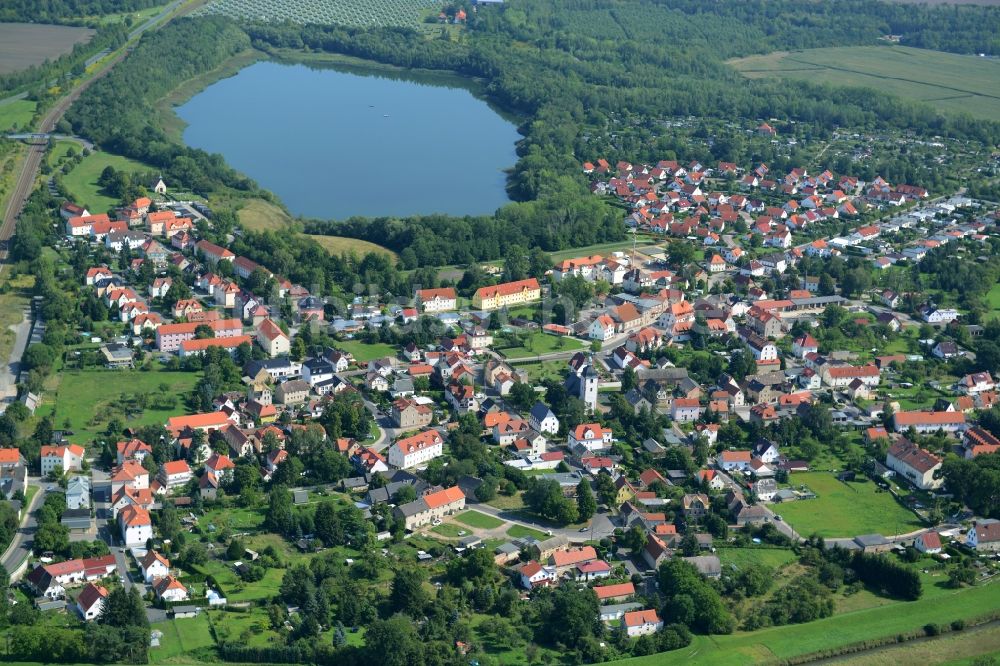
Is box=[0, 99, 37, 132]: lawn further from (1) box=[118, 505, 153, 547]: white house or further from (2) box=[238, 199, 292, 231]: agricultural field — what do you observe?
(1) box=[118, 505, 153, 547]: white house

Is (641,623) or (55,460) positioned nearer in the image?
(641,623)

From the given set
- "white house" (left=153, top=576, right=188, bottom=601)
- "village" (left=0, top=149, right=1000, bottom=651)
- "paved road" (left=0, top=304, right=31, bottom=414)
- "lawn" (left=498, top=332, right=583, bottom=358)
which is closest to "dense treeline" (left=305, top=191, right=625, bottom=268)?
"village" (left=0, top=149, right=1000, bottom=651)

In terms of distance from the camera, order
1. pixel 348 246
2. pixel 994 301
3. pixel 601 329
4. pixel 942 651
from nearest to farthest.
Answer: pixel 942 651
pixel 601 329
pixel 994 301
pixel 348 246

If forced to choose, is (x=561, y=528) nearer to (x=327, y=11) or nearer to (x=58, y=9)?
(x=58, y=9)

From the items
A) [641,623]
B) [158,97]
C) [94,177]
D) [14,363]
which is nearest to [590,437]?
[641,623]

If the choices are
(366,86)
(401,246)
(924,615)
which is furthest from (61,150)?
(924,615)

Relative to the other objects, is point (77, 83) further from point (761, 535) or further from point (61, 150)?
point (761, 535)

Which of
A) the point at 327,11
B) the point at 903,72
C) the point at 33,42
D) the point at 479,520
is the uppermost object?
the point at 327,11
